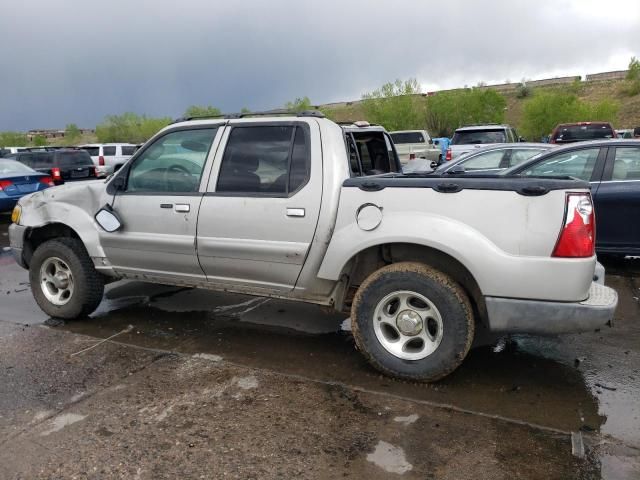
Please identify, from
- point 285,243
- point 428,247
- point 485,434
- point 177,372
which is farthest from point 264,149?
point 485,434

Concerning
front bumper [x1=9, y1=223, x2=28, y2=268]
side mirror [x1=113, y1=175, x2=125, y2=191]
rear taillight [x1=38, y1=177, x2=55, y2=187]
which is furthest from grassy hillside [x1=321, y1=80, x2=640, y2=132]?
front bumper [x1=9, y1=223, x2=28, y2=268]

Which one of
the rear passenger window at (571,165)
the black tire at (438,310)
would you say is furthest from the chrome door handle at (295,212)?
the rear passenger window at (571,165)

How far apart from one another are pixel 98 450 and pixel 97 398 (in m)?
0.68

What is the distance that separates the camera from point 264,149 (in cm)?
424

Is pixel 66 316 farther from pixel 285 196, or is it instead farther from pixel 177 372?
pixel 285 196

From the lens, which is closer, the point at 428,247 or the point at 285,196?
the point at 428,247

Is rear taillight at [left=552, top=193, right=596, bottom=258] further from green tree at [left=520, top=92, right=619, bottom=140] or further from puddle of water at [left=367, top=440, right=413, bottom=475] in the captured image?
green tree at [left=520, top=92, right=619, bottom=140]

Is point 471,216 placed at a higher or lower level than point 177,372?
higher

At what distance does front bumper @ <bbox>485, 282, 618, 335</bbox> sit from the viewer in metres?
3.34

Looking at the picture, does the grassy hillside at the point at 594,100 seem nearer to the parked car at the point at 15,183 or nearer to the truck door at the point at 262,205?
the parked car at the point at 15,183

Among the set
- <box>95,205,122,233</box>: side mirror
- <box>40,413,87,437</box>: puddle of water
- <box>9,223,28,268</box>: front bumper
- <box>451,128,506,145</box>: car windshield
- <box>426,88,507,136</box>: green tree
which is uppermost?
<box>426,88,507,136</box>: green tree

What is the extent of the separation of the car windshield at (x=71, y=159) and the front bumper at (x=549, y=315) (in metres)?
15.3

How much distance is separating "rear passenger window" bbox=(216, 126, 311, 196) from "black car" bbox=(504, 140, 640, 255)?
3441 mm

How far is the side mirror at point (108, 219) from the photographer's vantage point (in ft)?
15.4
